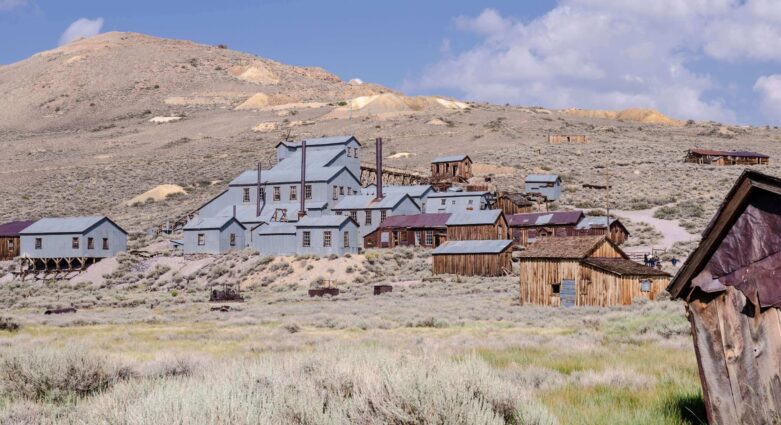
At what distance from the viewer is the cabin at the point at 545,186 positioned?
256 feet

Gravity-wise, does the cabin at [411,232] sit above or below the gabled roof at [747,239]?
above

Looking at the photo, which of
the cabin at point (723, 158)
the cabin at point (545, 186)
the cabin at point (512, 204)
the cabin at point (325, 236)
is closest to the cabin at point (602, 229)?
the cabin at point (512, 204)

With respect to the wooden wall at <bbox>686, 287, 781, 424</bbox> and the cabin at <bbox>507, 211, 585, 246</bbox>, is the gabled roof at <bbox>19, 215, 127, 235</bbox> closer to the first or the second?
the cabin at <bbox>507, 211, 585, 246</bbox>

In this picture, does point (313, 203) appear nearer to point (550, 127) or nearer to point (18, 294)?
point (18, 294)

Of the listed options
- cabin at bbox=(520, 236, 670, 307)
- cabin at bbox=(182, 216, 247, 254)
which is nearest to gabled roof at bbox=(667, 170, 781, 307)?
cabin at bbox=(520, 236, 670, 307)

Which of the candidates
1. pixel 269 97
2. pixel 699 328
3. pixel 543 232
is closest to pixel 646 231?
pixel 543 232

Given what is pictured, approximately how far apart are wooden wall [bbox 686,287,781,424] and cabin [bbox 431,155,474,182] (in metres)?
76.1

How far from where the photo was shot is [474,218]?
58.4 metres

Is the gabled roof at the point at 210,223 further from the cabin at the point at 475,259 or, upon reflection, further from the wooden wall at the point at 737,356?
the wooden wall at the point at 737,356

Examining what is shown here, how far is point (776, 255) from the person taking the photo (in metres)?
5.96

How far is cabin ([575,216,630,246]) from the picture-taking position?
5778 centimetres

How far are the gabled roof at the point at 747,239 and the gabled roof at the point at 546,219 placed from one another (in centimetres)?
5536

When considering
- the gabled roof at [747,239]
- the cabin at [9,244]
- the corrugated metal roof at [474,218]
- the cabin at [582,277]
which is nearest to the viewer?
the gabled roof at [747,239]

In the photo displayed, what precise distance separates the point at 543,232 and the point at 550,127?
72.3 m
